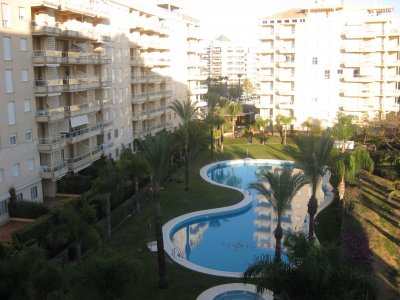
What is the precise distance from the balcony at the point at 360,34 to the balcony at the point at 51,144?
144ft

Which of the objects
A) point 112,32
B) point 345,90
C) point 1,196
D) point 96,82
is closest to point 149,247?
point 1,196

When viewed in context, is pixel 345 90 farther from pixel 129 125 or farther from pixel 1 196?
pixel 1 196

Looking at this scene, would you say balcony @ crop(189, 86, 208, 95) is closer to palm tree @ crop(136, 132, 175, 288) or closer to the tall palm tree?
the tall palm tree

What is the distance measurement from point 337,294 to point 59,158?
2691cm

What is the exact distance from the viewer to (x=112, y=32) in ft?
153

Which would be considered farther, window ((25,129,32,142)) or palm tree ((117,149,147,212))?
window ((25,129,32,142))

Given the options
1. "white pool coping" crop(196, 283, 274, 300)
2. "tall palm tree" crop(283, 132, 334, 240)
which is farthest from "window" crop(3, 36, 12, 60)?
"white pool coping" crop(196, 283, 274, 300)

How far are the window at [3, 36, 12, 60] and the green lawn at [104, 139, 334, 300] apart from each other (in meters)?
13.8

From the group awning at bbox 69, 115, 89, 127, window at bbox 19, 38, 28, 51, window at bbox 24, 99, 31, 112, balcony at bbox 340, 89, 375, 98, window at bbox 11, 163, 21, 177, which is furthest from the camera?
balcony at bbox 340, 89, 375, 98

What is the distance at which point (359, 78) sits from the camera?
62844 millimetres

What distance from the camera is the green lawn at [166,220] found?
21484 mm

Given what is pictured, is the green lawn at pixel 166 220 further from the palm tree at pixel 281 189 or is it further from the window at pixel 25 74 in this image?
the window at pixel 25 74

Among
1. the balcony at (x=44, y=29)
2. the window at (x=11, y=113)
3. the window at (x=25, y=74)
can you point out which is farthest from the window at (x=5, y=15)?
the window at (x=11, y=113)

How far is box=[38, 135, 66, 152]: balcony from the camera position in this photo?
3409 cm
